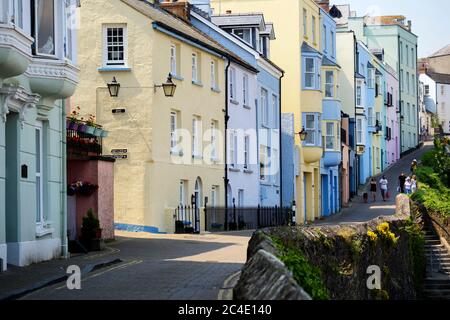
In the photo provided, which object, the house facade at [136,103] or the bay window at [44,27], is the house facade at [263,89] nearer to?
the house facade at [136,103]

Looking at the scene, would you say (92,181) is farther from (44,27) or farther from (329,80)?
(329,80)

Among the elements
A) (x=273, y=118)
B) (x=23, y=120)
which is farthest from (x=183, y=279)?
(x=273, y=118)

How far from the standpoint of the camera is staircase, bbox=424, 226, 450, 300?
4116 centimetres

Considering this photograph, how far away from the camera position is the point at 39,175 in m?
23.9

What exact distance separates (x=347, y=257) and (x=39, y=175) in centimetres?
673

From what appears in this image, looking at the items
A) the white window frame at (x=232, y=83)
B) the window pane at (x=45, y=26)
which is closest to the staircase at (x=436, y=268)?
the white window frame at (x=232, y=83)

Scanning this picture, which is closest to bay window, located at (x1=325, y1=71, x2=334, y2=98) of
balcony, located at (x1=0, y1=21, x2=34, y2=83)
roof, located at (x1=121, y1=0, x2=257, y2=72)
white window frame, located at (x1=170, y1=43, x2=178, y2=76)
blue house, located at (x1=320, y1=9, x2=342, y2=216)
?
blue house, located at (x1=320, y1=9, x2=342, y2=216)

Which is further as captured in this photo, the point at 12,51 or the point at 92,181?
the point at 92,181

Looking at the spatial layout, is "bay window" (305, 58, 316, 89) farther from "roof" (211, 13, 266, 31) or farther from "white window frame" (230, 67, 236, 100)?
"white window frame" (230, 67, 236, 100)

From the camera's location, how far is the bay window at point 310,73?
194ft

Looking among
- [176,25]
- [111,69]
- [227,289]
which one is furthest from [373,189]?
[227,289]

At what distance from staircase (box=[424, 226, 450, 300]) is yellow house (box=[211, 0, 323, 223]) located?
36.0 ft

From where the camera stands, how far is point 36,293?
1716 centimetres
